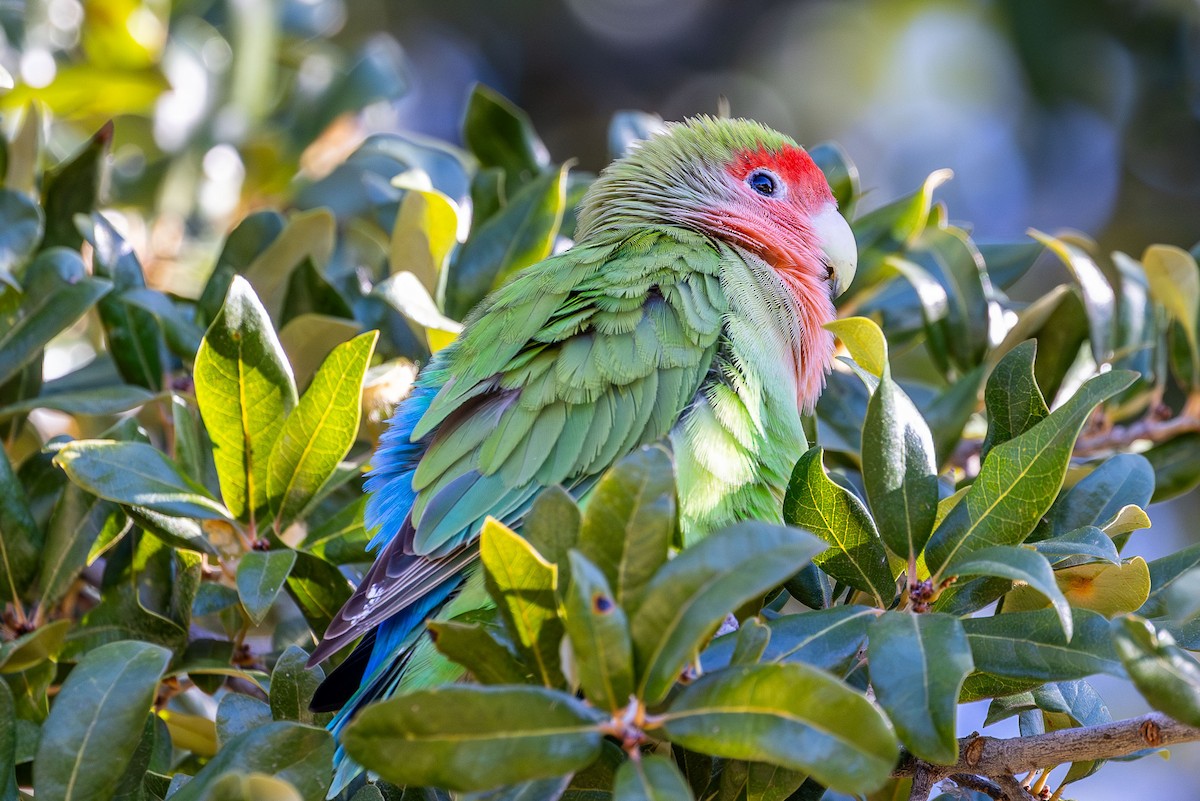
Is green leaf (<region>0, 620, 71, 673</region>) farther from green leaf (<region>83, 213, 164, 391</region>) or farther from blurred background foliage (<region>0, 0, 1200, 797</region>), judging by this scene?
green leaf (<region>83, 213, 164, 391</region>)

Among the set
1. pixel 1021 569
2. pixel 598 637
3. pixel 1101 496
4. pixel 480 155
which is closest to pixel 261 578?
pixel 598 637

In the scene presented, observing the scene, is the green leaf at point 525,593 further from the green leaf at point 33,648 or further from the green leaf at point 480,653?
the green leaf at point 33,648

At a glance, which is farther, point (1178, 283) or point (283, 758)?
point (1178, 283)

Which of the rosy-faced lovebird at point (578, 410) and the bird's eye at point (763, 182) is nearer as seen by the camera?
the rosy-faced lovebird at point (578, 410)

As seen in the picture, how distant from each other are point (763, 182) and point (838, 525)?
4.19ft

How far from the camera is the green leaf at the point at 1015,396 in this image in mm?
1888

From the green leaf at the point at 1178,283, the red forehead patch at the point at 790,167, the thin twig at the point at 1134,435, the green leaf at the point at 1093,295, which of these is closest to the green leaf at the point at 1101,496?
the green leaf at the point at 1093,295

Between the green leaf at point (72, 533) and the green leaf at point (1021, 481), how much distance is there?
157cm

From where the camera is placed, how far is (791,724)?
128 centimetres

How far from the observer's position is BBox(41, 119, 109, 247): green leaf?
2771 millimetres

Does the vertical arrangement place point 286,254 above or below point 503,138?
below

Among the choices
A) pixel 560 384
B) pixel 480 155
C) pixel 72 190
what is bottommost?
pixel 560 384

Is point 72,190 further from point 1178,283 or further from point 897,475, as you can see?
point 1178,283

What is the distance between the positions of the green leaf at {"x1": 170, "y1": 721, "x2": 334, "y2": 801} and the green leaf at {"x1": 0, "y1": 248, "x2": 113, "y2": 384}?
120 centimetres
